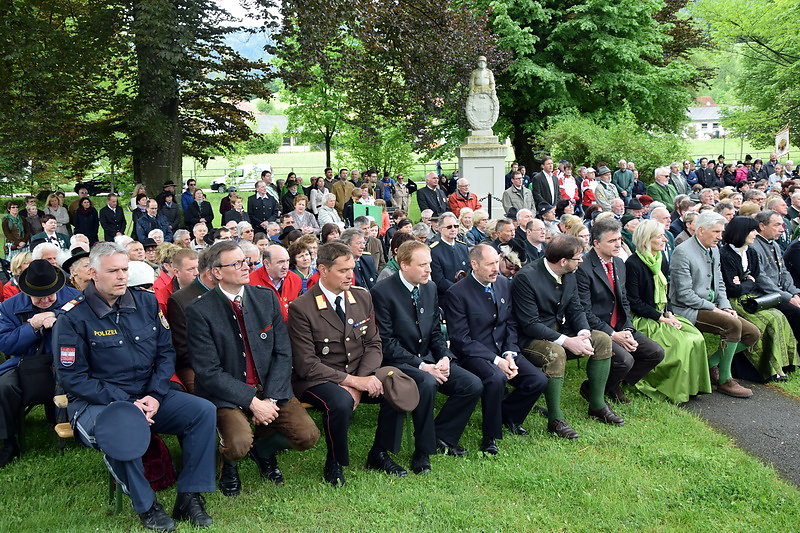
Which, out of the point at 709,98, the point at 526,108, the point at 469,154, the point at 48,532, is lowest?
the point at 48,532

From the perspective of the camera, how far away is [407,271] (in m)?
5.49

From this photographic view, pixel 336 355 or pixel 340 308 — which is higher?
pixel 340 308

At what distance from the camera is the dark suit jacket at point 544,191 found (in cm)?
1524

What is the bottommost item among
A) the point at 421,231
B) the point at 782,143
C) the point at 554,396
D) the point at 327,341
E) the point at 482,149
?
the point at 554,396

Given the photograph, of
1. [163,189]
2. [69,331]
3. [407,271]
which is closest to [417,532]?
[407,271]

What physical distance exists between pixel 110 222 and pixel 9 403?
979cm

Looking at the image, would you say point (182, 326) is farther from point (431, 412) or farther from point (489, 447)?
point (489, 447)

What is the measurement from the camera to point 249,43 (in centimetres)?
1490

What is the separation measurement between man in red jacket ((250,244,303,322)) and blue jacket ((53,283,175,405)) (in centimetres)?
178

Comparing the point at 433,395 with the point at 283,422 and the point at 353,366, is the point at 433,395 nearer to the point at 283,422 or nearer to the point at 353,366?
the point at 353,366

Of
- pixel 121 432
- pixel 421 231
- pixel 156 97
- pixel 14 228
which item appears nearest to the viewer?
pixel 121 432

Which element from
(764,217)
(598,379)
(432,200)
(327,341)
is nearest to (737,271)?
(764,217)

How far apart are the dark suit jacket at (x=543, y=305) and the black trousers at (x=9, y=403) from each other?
13.4 feet

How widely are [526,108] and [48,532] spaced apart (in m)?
23.5
